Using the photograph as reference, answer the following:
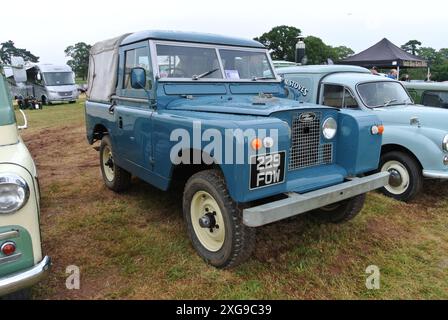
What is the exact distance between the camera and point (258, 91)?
14.6 feet

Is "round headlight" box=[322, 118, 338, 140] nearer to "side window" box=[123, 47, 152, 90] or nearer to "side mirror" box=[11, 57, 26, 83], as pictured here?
"side window" box=[123, 47, 152, 90]

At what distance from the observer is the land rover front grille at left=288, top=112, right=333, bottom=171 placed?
3.25 m

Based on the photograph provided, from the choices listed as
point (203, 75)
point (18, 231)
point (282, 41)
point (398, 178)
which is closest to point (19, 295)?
point (18, 231)

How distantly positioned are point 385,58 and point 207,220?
15.6 m

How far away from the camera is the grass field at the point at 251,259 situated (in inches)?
116

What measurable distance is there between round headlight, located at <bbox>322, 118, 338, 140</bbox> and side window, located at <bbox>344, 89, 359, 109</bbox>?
2.62 metres

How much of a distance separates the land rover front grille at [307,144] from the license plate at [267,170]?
1.44 ft

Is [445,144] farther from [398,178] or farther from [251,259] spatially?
[251,259]

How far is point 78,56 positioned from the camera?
230 feet

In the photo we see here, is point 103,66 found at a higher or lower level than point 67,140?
higher
